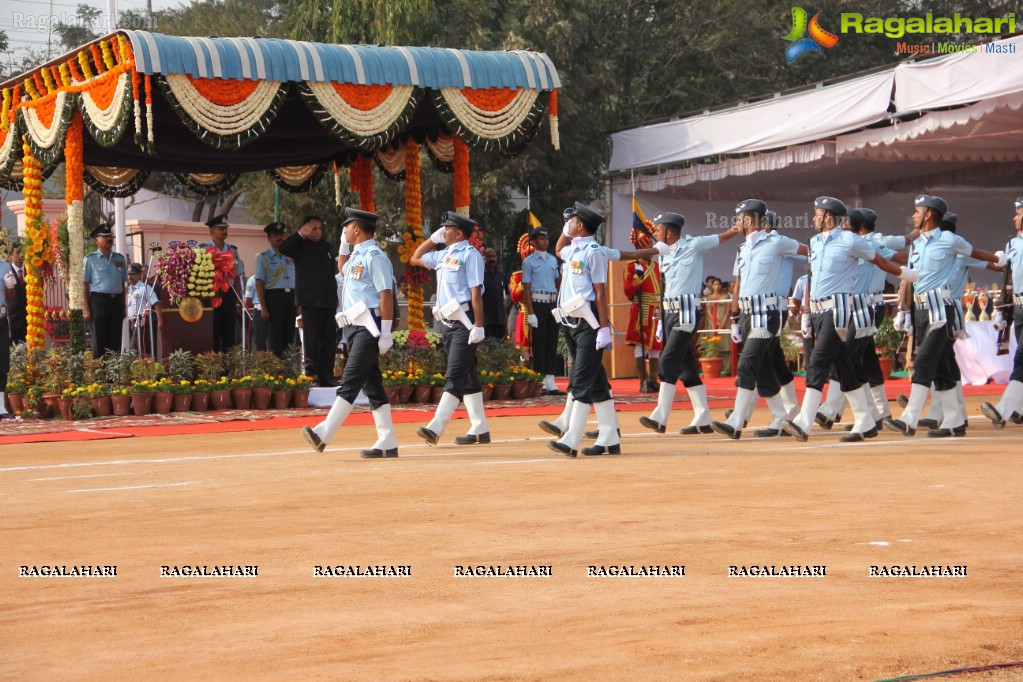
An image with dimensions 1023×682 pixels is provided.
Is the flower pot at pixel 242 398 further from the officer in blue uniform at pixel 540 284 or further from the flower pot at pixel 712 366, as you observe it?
the flower pot at pixel 712 366

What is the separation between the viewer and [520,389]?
1834 centimetres

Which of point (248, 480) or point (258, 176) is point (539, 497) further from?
point (258, 176)

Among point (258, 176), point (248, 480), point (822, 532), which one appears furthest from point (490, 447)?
point (258, 176)

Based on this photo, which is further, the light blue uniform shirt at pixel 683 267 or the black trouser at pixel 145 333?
the black trouser at pixel 145 333

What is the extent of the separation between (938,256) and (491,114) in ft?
22.7

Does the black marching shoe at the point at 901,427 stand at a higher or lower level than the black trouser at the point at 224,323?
lower

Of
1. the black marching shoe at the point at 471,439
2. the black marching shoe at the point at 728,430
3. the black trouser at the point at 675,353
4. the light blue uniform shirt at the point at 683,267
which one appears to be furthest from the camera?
the light blue uniform shirt at the point at 683,267

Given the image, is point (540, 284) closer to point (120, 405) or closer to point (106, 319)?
point (120, 405)

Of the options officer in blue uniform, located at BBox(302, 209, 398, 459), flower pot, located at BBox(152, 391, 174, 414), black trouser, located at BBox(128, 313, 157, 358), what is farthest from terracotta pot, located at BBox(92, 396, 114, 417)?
officer in blue uniform, located at BBox(302, 209, 398, 459)

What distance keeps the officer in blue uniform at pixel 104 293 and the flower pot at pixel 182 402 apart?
1.93 metres

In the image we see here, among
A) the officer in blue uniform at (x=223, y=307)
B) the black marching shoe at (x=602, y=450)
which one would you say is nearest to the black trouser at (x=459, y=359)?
the black marching shoe at (x=602, y=450)

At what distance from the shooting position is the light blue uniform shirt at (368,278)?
456 inches

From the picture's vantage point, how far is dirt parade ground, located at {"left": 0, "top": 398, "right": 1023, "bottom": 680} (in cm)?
496

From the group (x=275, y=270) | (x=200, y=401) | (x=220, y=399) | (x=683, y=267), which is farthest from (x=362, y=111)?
(x=683, y=267)
